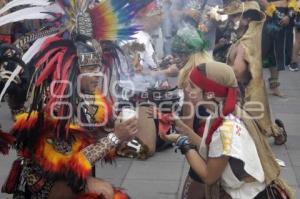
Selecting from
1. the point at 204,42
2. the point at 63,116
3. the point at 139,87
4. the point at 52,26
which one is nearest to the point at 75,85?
the point at 63,116

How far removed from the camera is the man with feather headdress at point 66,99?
10.7 feet

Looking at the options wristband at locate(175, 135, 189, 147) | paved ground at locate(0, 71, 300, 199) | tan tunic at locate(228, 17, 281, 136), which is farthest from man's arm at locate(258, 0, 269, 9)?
wristband at locate(175, 135, 189, 147)

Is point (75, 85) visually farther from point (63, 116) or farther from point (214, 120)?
point (214, 120)

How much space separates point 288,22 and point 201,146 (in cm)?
663

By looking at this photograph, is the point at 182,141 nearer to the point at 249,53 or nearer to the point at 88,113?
the point at 88,113

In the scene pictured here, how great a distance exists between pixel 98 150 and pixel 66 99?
1.16ft

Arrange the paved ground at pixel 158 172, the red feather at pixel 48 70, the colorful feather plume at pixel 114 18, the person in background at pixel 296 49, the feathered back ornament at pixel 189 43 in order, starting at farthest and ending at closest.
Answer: the person in background at pixel 296 49
the paved ground at pixel 158 172
the feathered back ornament at pixel 189 43
the colorful feather plume at pixel 114 18
the red feather at pixel 48 70

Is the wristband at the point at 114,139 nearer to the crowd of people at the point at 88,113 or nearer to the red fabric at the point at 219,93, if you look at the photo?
the crowd of people at the point at 88,113

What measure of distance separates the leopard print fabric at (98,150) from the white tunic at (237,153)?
581 millimetres

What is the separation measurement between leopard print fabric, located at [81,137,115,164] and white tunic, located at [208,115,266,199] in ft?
1.91

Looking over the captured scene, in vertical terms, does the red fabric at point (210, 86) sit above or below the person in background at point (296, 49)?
above

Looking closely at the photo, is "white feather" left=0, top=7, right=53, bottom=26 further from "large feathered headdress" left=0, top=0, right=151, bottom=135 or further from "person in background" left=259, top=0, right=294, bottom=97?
"person in background" left=259, top=0, right=294, bottom=97

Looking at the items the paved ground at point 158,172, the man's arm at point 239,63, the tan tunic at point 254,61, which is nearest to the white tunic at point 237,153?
the paved ground at point 158,172

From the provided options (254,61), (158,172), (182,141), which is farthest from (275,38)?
(182,141)
